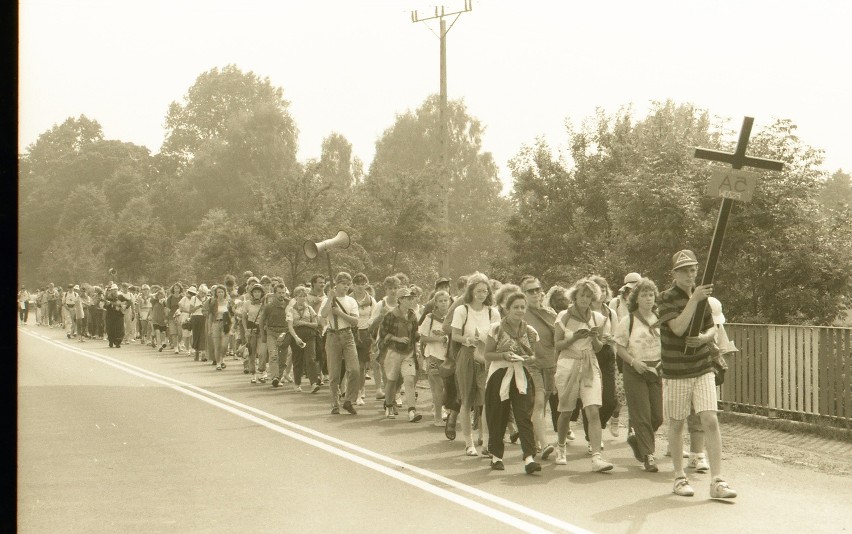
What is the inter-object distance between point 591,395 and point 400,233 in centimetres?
2185

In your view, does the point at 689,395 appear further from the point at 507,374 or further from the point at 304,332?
the point at 304,332

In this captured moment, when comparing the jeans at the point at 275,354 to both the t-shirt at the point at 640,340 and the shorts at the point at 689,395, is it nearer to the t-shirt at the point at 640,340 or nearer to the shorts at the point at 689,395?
the t-shirt at the point at 640,340

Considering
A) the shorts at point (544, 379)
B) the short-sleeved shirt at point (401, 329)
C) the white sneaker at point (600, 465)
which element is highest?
the short-sleeved shirt at point (401, 329)

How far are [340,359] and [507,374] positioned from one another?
16.2ft

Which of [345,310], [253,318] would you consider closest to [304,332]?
[253,318]

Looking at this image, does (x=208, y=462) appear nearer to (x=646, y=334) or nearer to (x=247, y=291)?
(x=646, y=334)

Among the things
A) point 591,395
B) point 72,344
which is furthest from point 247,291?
point 72,344

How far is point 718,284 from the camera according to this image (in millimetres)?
16266

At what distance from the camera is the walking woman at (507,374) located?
31.2 ft

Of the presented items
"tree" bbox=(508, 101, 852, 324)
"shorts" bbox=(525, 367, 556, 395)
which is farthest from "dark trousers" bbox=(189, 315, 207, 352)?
"shorts" bbox=(525, 367, 556, 395)

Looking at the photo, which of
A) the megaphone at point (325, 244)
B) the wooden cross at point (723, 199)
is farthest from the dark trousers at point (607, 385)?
the megaphone at point (325, 244)

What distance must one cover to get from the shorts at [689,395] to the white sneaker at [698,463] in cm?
130

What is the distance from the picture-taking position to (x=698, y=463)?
31.1 ft
